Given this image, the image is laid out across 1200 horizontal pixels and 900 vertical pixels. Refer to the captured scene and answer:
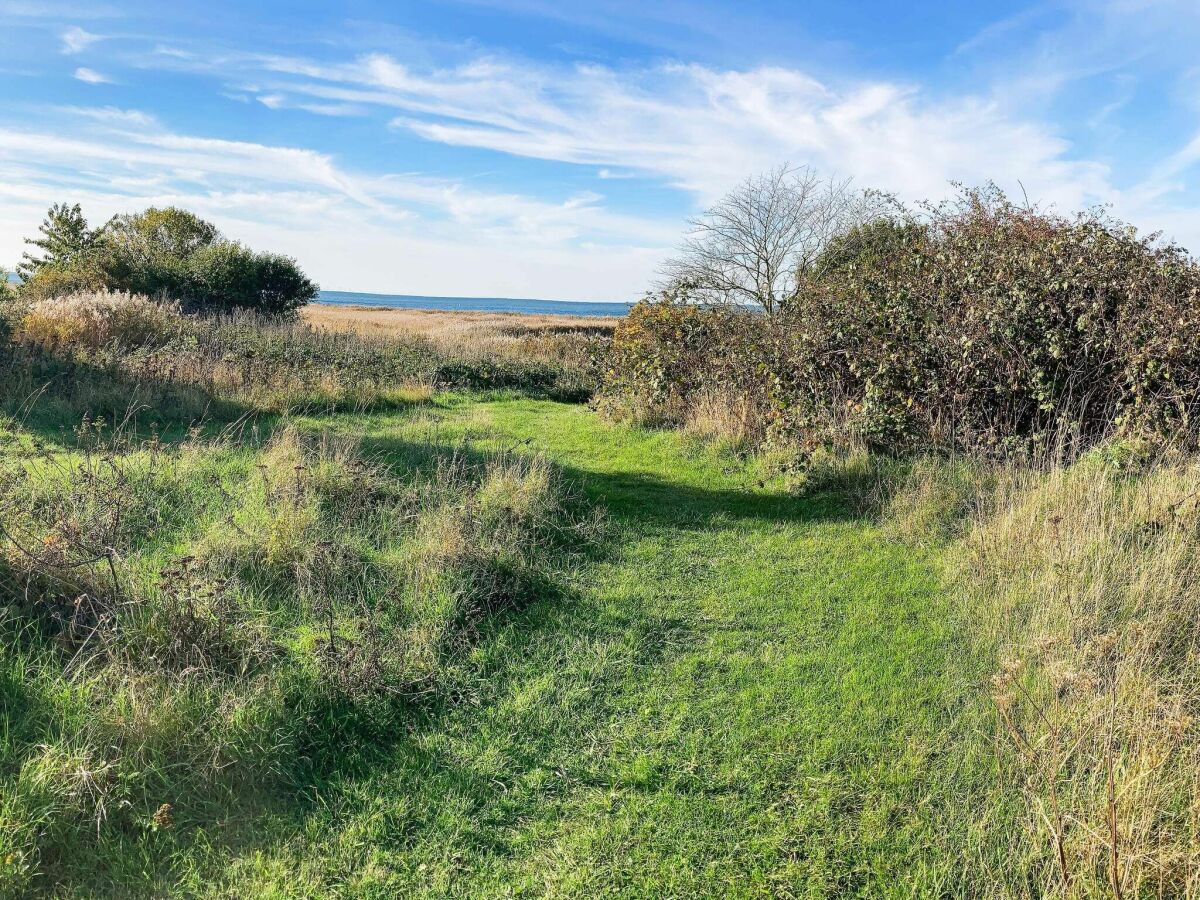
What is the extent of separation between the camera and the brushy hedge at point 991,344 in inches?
291

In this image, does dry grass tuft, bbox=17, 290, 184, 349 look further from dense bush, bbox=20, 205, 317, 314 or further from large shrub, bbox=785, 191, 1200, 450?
large shrub, bbox=785, 191, 1200, 450

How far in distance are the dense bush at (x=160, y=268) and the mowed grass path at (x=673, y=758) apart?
22.7 meters

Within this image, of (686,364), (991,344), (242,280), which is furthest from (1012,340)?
(242,280)

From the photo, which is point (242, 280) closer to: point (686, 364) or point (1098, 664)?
point (686, 364)

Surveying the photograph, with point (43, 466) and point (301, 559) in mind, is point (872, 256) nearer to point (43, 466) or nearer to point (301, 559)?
point (301, 559)

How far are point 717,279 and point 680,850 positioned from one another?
40.8ft

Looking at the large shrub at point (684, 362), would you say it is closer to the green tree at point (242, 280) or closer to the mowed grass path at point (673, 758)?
the mowed grass path at point (673, 758)

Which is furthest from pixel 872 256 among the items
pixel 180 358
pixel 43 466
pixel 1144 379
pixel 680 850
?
pixel 180 358

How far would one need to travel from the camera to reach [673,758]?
350cm

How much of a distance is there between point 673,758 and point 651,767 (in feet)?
0.42

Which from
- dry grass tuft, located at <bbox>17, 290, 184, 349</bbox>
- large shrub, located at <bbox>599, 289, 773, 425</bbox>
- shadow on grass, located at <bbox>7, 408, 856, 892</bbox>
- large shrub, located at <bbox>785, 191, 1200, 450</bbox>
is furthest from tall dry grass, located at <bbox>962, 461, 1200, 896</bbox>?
dry grass tuft, located at <bbox>17, 290, 184, 349</bbox>

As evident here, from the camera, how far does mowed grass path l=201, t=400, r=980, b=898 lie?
2846 mm

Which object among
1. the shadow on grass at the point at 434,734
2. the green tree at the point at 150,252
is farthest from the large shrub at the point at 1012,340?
the green tree at the point at 150,252

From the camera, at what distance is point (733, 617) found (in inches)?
196
